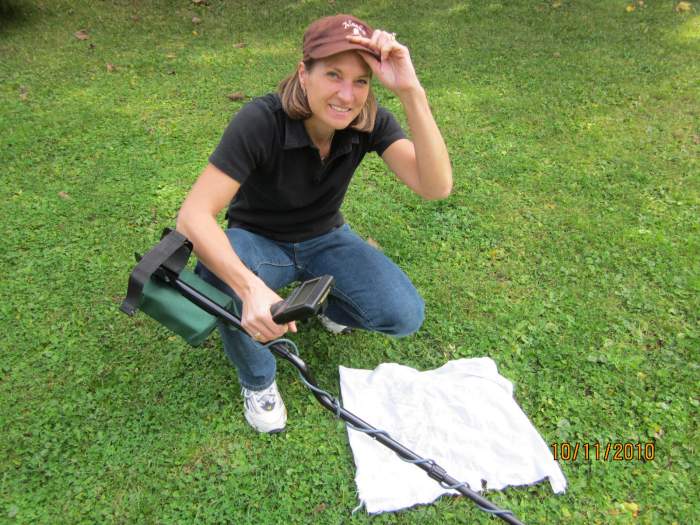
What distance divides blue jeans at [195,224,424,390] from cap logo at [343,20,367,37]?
0.82m

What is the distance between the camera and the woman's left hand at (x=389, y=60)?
155cm

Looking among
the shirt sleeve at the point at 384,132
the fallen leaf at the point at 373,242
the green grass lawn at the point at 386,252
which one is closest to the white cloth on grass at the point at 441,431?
the green grass lawn at the point at 386,252

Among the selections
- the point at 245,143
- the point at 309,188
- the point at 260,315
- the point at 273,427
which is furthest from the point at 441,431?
the point at 245,143

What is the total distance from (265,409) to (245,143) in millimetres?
1024

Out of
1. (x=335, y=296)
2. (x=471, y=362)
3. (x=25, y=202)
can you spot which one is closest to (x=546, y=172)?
(x=471, y=362)

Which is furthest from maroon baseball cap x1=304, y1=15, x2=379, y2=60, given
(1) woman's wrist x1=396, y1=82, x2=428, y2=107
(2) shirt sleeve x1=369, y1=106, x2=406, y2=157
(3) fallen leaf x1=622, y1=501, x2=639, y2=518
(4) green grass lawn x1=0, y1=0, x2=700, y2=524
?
(3) fallen leaf x1=622, y1=501, x2=639, y2=518

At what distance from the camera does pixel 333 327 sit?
2436mm

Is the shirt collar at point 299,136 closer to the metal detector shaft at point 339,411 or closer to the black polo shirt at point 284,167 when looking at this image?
the black polo shirt at point 284,167

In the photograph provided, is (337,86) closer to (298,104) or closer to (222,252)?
(298,104)

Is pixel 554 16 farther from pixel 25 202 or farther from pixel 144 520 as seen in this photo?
pixel 144 520

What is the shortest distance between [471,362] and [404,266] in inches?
28.2

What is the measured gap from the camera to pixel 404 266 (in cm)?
284

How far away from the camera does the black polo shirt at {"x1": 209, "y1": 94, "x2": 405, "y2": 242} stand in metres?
1.73

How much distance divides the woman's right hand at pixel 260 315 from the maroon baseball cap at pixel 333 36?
2.41 feet
